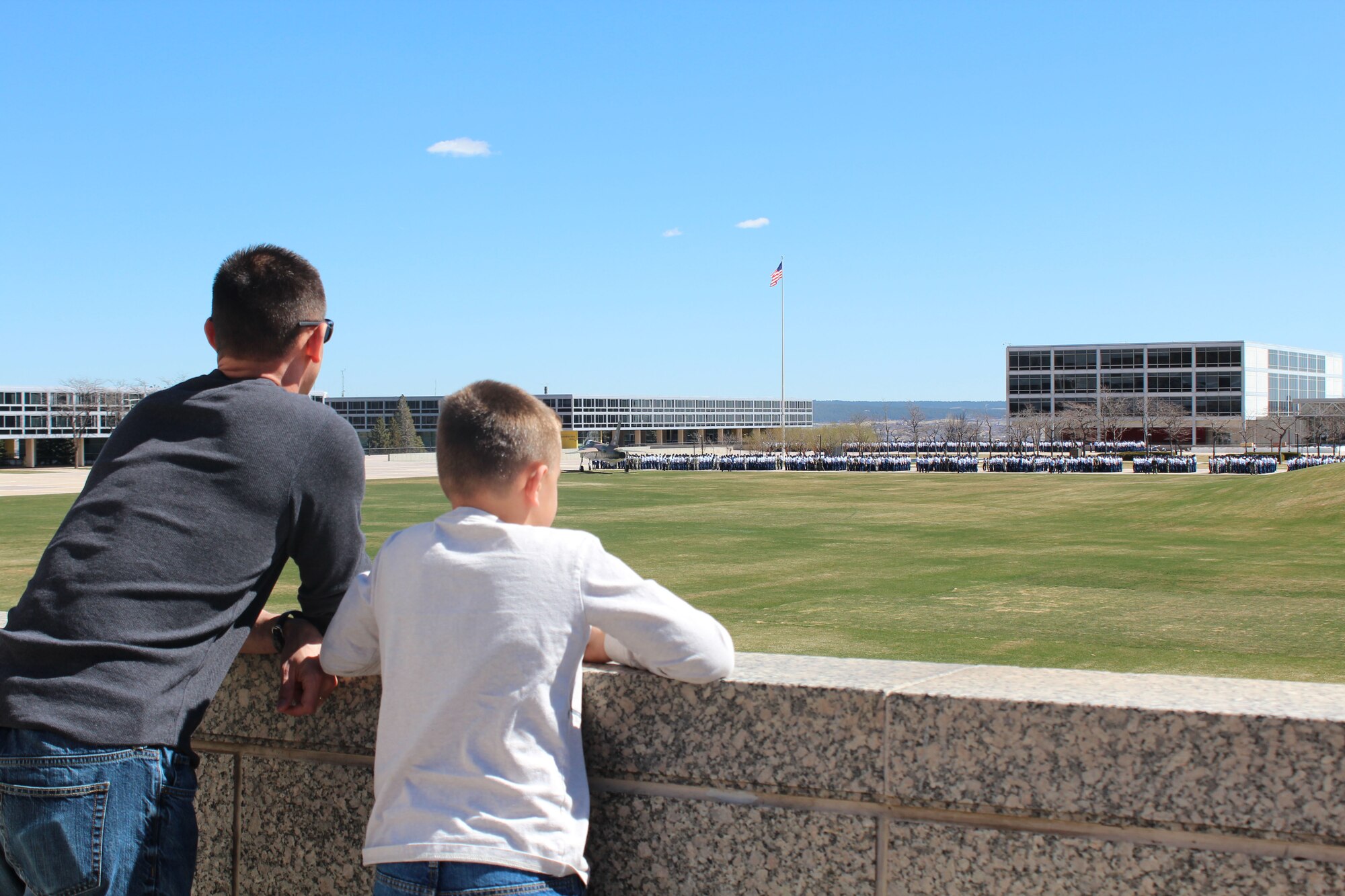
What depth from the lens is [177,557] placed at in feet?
8.36

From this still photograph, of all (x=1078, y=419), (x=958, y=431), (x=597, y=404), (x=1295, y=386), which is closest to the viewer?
(x=1078, y=419)

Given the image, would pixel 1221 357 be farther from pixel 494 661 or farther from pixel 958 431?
pixel 494 661

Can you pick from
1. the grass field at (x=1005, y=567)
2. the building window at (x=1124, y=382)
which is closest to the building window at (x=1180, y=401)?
the building window at (x=1124, y=382)

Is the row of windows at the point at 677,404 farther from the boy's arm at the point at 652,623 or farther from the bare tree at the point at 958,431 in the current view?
the boy's arm at the point at 652,623

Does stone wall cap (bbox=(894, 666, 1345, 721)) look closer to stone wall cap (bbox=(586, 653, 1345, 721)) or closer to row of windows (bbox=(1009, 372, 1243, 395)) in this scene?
stone wall cap (bbox=(586, 653, 1345, 721))

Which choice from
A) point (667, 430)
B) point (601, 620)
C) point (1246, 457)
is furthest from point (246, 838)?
point (667, 430)

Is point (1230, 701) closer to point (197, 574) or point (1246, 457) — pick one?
point (197, 574)

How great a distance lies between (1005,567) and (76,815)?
60.6 feet

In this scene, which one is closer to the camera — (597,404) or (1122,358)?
(1122,358)

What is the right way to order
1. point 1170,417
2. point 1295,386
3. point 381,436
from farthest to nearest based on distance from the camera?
point 381,436
point 1295,386
point 1170,417

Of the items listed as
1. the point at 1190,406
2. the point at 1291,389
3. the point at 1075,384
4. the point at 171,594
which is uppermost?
the point at 1075,384

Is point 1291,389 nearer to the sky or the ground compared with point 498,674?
nearer to the sky

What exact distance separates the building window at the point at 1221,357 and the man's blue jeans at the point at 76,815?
12631cm

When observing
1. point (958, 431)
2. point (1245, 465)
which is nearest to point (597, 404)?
point (958, 431)
